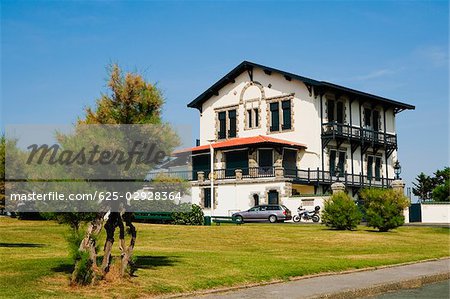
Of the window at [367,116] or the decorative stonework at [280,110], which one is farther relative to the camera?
the window at [367,116]

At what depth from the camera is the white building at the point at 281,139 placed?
1881 inches

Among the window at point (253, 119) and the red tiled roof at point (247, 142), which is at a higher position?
the window at point (253, 119)

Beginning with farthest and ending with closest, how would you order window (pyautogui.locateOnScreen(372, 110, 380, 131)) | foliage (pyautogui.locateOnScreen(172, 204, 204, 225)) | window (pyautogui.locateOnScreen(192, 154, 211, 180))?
window (pyautogui.locateOnScreen(372, 110, 380, 131)), window (pyautogui.locateOnScreen(192, 154, 211, 180)), foliage (pyautogui.locateOnScreen(172, 204, 204, 225))

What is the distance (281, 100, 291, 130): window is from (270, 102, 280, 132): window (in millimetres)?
551

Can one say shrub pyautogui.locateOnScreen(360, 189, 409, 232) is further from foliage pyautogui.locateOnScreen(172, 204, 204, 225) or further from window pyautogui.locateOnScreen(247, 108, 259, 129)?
window pyautogui.locateOnScreen(247, 108, 259, 129)

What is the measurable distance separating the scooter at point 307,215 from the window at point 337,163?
25.9 feet

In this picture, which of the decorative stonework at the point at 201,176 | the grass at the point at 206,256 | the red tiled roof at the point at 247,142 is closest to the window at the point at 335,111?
the red tiled roof at the point at 247,142

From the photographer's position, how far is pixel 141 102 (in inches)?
500

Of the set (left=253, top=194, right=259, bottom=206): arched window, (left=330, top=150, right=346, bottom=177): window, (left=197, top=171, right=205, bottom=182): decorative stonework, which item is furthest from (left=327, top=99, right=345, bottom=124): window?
(left=197, top=171, right=205, bottom=182): decorative stonework

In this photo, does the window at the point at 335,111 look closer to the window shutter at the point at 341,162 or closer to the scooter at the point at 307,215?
the window shutter at the point at 341,162

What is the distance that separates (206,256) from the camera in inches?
666

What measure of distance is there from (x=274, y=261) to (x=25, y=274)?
7071mm

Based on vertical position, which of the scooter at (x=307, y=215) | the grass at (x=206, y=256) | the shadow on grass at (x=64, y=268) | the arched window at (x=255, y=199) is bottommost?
the grass at (x=206, y=256)

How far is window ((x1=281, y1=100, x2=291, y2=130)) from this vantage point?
50.6m
